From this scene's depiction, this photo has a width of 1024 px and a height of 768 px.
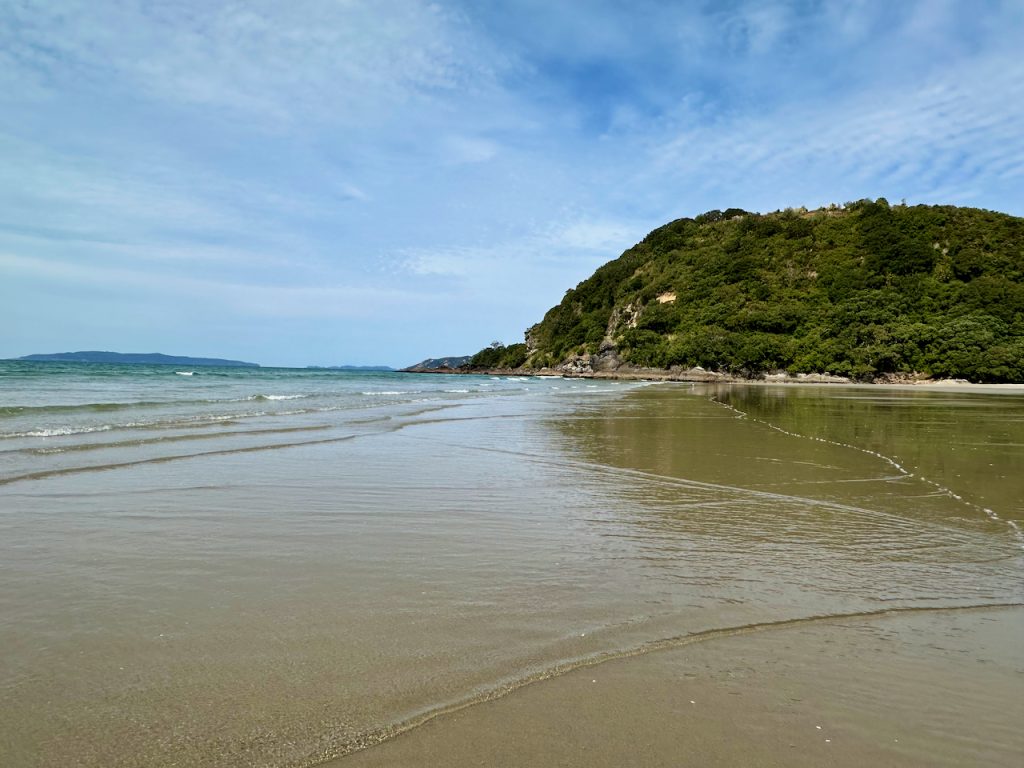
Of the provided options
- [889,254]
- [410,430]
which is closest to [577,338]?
[889,254]

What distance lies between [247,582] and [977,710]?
184 inches

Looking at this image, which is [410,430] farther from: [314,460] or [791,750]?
[791,750]

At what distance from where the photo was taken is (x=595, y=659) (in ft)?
11.4

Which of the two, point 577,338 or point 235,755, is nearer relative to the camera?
point 235,755

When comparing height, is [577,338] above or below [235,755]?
above

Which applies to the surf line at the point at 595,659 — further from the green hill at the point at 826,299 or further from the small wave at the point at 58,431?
the green hill at the point at 826,299

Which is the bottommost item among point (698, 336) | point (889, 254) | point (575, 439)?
point (575, 439)

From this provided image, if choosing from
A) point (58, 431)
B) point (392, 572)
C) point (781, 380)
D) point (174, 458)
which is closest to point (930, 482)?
point (392, 572)

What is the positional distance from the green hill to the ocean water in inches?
2706

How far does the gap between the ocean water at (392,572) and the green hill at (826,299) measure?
6874 centimetres

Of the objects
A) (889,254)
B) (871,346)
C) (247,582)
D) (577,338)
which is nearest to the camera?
(247,582)

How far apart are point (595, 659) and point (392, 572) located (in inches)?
83.7

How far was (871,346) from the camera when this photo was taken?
240ft

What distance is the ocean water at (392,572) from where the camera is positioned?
298 cm
